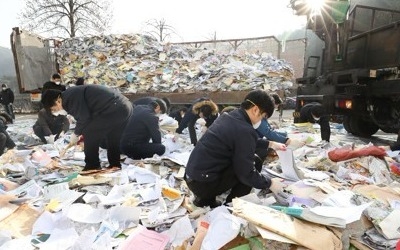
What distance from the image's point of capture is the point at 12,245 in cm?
183

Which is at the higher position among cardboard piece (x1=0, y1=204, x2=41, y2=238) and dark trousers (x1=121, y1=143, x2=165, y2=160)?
dark trousers (x1=121, y1=143, x2=165, y2=160)

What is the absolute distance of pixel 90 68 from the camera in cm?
852

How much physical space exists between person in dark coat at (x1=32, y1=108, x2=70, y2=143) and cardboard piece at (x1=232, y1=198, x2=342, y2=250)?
13.5ft

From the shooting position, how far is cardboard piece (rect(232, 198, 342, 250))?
4.88ft

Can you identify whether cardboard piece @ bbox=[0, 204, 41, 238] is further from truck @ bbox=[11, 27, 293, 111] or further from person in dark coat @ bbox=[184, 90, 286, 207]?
truck @ bbox=[11, 27, 293, 111]

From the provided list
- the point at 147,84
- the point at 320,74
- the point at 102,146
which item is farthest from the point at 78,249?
the point at 147,84

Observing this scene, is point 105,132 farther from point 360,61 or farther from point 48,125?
point 360,61

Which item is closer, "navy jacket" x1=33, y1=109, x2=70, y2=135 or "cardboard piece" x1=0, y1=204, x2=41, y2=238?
"cardboard piece" x1=0, y1=204, x2=41, y2=238

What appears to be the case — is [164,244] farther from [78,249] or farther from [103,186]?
[103,186]

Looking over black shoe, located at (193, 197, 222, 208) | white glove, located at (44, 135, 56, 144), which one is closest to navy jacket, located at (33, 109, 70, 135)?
white glove, located at (44, 135, 56, 144)

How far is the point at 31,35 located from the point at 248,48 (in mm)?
5816

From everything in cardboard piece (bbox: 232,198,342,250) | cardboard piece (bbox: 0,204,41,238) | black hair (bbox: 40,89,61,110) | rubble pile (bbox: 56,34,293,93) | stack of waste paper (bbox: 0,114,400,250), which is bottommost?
cardboard piece (bbox: 0,204,41,238)

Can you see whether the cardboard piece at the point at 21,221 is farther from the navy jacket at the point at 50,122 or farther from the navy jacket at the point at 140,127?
the navy jacket at the point at 50,122

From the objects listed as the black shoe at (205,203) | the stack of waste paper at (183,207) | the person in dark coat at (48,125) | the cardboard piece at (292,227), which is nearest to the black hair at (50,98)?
the stack of waste paper at (183,207)
